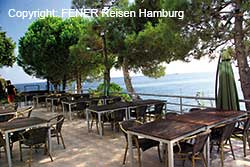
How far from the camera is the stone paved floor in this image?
4.24 meters

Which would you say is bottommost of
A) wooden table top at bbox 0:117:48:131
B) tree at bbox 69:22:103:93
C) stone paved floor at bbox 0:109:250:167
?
stone paved floor at bbox 0:109:250:167

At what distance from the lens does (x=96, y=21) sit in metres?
10.2

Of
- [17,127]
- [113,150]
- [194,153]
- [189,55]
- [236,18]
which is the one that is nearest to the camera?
[194,153]

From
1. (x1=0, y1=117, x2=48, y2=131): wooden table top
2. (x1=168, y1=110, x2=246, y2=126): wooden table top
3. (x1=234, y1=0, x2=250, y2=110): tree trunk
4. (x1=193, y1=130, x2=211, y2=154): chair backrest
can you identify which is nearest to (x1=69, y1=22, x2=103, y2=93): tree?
(x1=234, y1=0, x2=250, y2=110): tree trunk

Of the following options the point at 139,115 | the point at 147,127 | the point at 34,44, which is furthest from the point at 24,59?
the point at 147,127

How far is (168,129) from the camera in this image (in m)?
3.68

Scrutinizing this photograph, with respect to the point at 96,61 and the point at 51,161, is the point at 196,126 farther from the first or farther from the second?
the point at 96,61

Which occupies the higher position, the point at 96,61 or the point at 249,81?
the point at 96,61

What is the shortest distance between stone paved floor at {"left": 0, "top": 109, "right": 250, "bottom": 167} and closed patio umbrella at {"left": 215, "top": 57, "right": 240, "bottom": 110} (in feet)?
2.63

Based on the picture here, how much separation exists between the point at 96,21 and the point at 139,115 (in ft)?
16.9

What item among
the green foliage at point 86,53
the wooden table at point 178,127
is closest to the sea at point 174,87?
the green foliage at point 86,53

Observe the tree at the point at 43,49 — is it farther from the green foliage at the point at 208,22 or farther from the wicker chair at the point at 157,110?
the green foliage at the point at 208,22

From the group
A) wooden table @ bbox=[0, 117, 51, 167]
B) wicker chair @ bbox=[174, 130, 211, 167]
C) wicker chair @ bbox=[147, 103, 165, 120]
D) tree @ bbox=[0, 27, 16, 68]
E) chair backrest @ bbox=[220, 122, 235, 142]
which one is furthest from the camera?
tree @ bbox=[0, 27, 16, 68]

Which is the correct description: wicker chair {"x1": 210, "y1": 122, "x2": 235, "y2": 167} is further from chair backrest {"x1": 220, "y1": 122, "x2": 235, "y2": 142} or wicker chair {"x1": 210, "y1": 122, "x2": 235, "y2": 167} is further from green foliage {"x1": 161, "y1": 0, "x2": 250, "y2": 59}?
green foliage {"x1": 161, "y1": 0, "x2": 250, "y2": 59}
